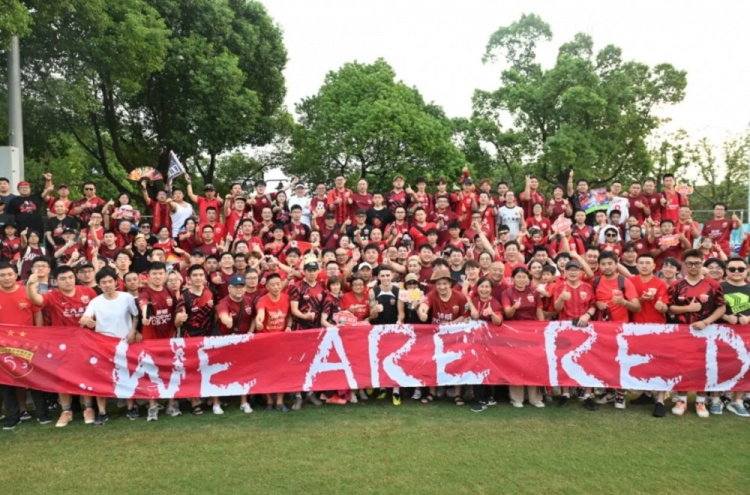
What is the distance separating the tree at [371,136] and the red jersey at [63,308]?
2344 cm

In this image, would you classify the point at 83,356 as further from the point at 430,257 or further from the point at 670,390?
the point at 670,390

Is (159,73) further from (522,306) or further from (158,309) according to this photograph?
(522,306)

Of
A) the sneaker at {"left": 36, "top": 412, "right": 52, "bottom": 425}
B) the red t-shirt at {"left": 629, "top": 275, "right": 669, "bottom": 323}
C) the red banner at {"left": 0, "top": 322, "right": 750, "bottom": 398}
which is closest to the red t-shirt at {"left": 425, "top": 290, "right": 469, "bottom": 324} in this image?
the red banner at {"left": 0, "top": 322, "right": 750, "bottom": 398}

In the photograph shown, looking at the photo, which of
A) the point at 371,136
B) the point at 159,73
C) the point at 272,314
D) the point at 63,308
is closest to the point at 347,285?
the point at 272,314

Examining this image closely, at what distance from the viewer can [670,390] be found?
6906 mm

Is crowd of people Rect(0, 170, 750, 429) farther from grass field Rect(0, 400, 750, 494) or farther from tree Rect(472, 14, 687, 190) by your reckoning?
tree Rect(472, 14, 687, 190)

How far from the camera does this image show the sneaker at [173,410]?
6918mm

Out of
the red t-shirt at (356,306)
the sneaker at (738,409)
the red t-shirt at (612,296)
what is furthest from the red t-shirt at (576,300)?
the red t-shirt at (356,306)

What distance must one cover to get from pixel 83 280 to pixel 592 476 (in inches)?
261

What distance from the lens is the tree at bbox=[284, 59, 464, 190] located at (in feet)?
97.0

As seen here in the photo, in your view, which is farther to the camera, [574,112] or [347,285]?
[574,112]

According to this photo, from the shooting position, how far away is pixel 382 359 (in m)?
7.22

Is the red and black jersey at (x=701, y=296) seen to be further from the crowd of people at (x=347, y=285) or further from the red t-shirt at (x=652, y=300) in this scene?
the red t-shirt at (x=652, y=300)

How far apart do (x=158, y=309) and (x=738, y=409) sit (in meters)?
7.59
